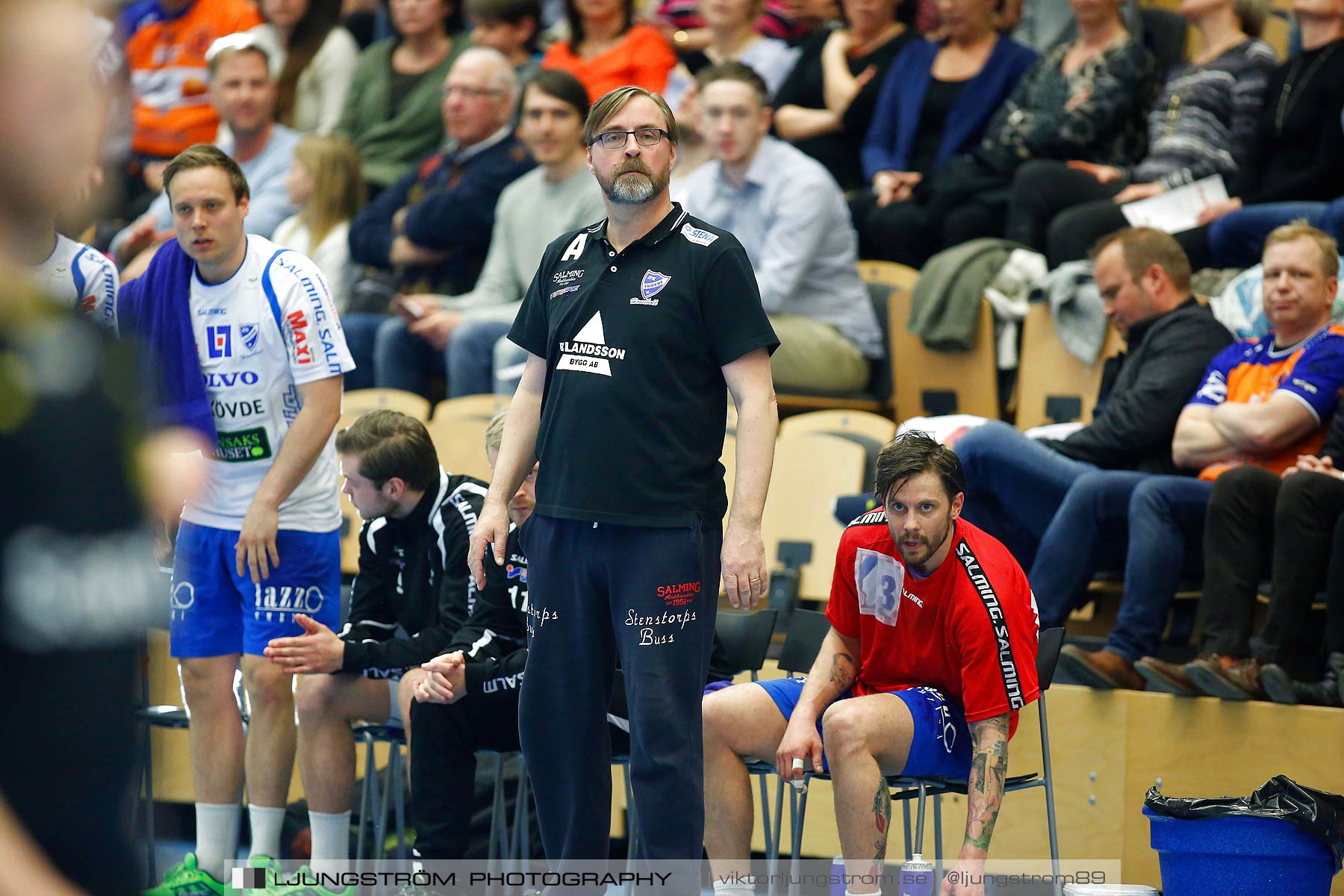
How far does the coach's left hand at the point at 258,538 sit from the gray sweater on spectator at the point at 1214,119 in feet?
11.6

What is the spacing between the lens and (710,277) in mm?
3070

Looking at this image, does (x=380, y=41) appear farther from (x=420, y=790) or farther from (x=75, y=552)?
(x=75, y=552)

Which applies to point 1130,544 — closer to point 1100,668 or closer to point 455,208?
point 1100,668

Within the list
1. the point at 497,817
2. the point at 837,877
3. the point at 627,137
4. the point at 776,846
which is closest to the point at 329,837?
the point at 497,817

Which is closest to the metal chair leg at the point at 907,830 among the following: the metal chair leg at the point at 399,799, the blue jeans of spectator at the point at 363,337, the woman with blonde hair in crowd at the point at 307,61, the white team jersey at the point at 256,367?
the metal chair leg at the point at 399,799

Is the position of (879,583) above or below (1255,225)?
below

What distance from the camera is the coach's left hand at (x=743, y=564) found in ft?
9.57

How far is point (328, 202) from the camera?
6.77 m

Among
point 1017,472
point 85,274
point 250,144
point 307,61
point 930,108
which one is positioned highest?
point 307,61

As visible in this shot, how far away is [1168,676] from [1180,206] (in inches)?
82.0

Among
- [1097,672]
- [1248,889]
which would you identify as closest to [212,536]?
[1097,672]

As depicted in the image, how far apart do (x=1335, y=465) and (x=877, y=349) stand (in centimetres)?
205

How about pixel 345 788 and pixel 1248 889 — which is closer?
pixel 1248 889

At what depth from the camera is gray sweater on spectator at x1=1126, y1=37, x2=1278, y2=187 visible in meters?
5.62
